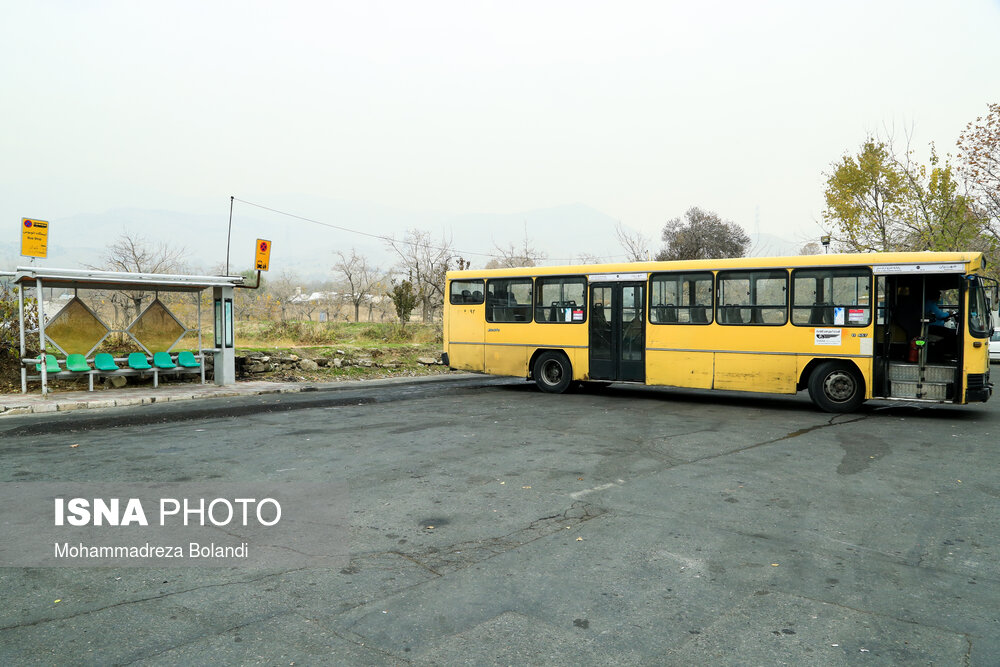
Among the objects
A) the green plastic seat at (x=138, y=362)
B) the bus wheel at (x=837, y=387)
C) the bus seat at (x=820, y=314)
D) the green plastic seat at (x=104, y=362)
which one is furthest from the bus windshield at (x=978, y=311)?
the green plastic seat at (x=104, y=362)

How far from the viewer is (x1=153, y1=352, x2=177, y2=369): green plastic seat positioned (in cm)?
1695

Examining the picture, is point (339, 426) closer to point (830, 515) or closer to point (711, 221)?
point (830, 515)

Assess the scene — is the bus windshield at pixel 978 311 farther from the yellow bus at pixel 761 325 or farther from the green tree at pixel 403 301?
the green tree at pixel 403 301

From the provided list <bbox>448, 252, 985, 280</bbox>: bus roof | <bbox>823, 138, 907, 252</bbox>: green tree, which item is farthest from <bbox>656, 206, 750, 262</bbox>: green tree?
<bbox>448, 252, 985, 280</bbox>: bus roof

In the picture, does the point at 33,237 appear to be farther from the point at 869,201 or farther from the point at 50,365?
the point at 869,201

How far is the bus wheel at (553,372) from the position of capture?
54.0 feet

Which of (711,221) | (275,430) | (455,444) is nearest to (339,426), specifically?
(275,430)

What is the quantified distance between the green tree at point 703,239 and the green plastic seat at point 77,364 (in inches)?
2084

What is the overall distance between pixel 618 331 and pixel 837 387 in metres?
4.68

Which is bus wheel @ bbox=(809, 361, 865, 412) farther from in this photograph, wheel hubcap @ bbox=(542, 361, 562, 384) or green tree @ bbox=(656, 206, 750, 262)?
green tree @ bbox=(656, 206, 750, 262)

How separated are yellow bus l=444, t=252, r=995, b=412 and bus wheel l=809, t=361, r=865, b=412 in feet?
0.07

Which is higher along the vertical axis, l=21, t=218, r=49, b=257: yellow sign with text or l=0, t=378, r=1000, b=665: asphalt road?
l=21, t=218, r=49, b=257: yellow sign with text

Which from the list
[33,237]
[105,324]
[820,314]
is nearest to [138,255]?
[105,324]

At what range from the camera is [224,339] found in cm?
1764
